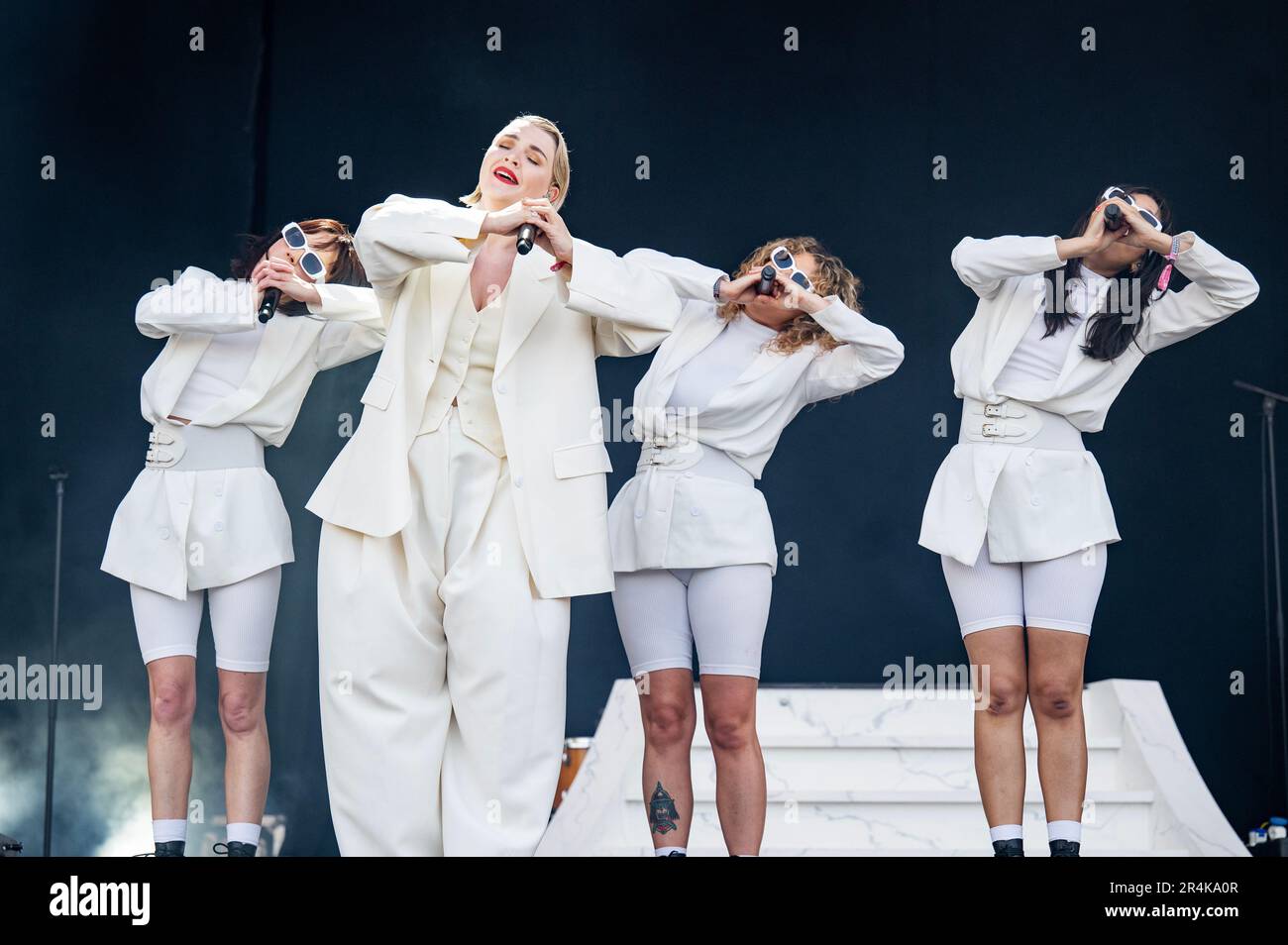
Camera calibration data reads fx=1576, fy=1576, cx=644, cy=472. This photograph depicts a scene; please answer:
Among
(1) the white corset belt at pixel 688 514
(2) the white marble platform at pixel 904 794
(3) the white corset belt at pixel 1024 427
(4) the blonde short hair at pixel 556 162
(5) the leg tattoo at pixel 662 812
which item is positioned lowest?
(2) the white marble platform at pixel 904 794

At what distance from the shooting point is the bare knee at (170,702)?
370 cm

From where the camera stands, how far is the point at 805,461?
6.54 metres

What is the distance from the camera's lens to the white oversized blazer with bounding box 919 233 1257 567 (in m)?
3.50

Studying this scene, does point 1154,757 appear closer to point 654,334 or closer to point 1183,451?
point 1183,451

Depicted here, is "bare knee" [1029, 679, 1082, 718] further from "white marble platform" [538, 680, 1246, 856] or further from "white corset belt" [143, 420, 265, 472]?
"white corset belt" [143, 420, 265, 472]

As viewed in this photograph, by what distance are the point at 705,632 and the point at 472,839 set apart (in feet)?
2.61

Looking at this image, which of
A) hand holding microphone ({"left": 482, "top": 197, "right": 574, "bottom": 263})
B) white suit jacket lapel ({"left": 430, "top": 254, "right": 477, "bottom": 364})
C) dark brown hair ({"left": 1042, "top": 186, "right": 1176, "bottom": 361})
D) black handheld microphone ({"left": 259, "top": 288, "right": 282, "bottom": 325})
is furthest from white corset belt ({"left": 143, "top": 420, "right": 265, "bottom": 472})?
dark brown hair ({"left": 1042, "top": 186, "right": 1176, "bottom": 361})

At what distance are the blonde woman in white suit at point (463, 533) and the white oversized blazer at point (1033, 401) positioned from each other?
851 mm

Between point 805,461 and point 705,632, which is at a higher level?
point 805,461

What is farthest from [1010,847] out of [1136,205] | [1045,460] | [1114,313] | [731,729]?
[1136,205]

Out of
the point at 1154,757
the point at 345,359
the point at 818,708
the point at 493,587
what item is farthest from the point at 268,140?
the point at 1154,757

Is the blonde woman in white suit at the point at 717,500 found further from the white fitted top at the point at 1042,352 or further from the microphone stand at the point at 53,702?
the microphone stand at the point at 53,702

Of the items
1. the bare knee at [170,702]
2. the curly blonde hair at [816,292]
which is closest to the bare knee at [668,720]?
the curly blonde hair at [816,292]

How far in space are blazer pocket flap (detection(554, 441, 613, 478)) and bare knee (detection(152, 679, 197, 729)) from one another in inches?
47.7
